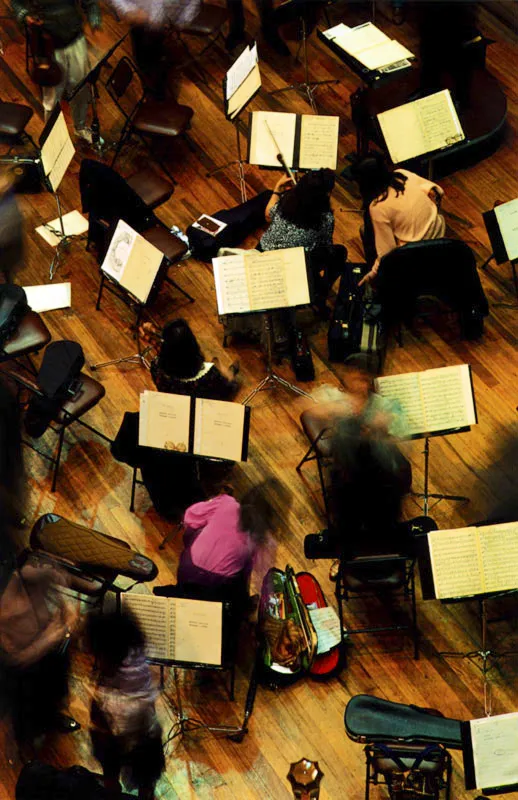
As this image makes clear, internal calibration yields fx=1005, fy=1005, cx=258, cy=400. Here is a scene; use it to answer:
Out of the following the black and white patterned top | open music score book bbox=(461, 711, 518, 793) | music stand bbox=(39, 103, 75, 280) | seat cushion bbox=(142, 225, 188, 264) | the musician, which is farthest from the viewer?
the musician

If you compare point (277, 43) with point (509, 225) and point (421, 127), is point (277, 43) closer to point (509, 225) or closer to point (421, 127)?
point (421, 127)

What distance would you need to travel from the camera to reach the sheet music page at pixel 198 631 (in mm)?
5117

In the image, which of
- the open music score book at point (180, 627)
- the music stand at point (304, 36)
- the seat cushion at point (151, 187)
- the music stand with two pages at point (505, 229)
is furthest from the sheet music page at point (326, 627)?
the music stand at point (304, 36)

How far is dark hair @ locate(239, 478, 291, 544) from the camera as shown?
6.32 m

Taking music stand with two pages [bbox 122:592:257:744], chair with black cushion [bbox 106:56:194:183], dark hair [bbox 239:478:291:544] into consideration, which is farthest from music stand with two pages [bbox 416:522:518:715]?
chair with black cushion [bbox 106:56:194:183]

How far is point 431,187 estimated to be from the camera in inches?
273

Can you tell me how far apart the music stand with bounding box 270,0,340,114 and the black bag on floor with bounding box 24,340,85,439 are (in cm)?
361

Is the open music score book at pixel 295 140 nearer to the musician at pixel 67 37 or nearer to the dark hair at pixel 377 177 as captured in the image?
the dark hair at pixel 377 177

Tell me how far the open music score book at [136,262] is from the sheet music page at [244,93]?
149 centimetres

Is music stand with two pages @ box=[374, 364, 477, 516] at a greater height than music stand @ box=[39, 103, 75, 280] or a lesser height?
lesser

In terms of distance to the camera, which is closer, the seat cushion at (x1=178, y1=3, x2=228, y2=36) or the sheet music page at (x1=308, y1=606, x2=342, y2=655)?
the sheet music page at (x1=308, y1=606, x2=342, y2=655)

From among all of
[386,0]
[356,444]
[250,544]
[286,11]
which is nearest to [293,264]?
[356,444]

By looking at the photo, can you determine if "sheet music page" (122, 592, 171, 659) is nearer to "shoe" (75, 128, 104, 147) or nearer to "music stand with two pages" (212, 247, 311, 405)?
"music stand with two pages" (212, 247, 311, 405)

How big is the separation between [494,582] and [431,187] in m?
2.95
